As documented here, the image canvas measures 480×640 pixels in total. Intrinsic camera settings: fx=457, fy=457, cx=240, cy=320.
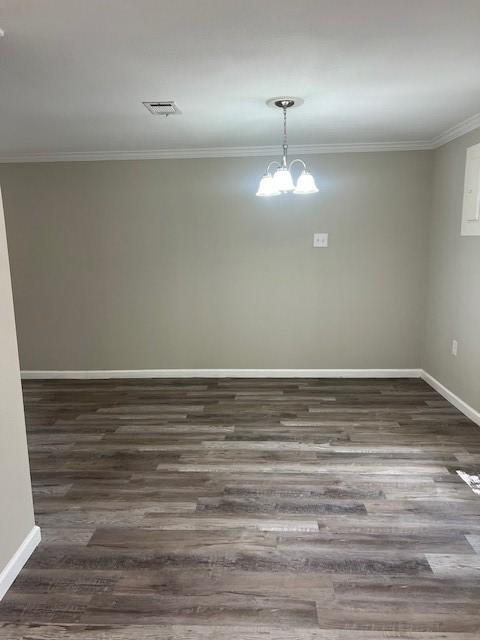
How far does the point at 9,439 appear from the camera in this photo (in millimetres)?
1905

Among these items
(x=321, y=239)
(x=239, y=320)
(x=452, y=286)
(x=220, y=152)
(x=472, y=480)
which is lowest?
(x=472, y=480)

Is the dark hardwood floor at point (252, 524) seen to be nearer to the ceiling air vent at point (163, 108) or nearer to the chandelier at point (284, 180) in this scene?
the chandelier at point (284, 180)

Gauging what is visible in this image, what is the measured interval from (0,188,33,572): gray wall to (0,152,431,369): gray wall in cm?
271

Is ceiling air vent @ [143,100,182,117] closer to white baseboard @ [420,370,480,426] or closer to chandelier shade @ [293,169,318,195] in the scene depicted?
chandelier shade @ [293,169,318,195]

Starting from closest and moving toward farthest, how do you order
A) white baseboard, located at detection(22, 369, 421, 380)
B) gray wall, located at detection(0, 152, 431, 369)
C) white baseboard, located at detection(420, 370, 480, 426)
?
white baseboard, located at detection(420, 370, 480, 426) → gray wall, located at detection(0, 152, 431, 369) → white baseboard, located at detection(22, 369, 421, 380)

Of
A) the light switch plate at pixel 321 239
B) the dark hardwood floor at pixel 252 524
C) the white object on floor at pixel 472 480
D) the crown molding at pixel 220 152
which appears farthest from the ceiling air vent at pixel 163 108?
the white object on floor at pixel 472 480

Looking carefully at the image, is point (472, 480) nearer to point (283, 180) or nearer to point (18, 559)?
point (283, 180)

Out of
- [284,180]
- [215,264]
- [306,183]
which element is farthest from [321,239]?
[284,180]

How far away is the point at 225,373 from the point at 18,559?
9.55 ft

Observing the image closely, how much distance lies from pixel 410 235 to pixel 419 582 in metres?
3.27

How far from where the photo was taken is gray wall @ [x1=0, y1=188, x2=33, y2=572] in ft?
6.06

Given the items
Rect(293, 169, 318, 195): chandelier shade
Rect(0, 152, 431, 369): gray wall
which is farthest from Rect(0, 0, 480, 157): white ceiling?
Rect(0, 152, 431, 369): gray wall

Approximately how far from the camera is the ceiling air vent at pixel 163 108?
2841 mm

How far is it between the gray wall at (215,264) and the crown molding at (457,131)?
24cm
